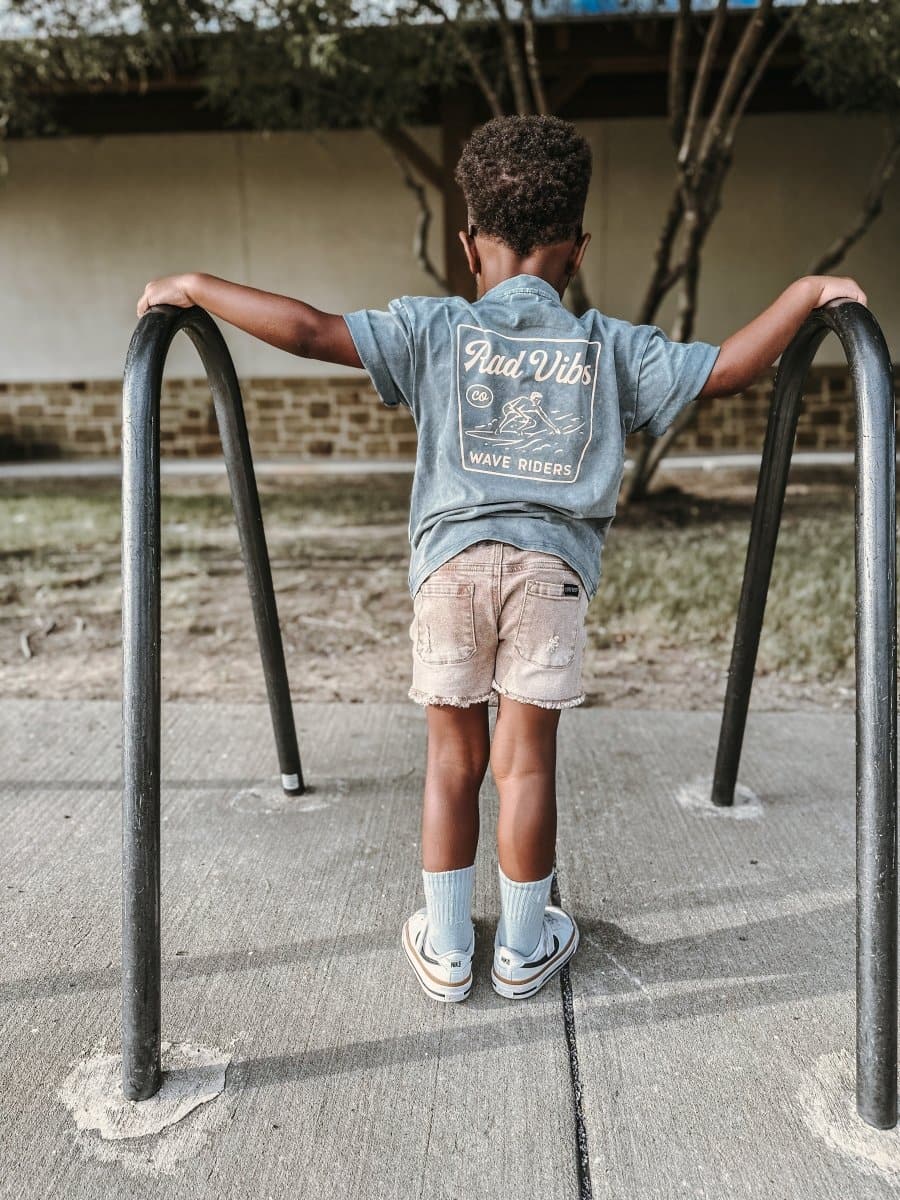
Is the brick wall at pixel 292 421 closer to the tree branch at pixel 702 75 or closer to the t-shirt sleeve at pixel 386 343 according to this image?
the tree branch at pixel 702 75

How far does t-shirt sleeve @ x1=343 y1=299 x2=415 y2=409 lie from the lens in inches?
59.8

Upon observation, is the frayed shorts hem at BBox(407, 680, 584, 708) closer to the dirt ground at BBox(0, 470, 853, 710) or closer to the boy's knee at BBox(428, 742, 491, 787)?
the boy's knee at BBox(428, 742, 491, 787)

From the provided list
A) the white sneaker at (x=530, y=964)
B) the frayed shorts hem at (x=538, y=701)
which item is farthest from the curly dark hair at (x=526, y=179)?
the white sneaker at (x=530, y=964)

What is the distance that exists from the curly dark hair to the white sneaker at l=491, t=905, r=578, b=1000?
113 centimetres

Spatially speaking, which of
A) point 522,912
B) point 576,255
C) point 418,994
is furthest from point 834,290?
point 418,994

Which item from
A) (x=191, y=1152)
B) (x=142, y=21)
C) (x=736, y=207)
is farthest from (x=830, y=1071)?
(x=736, y=207)

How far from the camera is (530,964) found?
171cm

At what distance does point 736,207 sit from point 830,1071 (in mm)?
8437

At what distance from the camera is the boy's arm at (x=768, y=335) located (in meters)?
1.48

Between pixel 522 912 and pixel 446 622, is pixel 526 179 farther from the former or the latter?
pixel 522 912

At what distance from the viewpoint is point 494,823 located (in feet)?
7.64

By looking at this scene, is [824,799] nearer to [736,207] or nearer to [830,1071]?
[830,1071]

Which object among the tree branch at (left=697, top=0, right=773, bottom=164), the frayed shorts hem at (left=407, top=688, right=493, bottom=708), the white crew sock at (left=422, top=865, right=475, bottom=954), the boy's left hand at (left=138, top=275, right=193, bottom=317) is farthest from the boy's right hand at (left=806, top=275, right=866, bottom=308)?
the tree branch at (left=697, top=0, right=773, bottom=164)

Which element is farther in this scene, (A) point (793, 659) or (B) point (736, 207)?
(B) point (736, 207)
